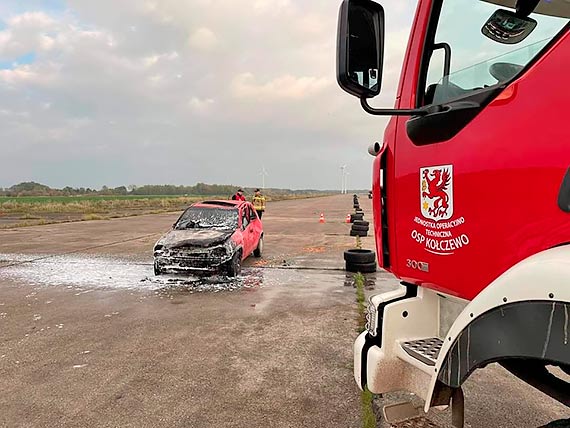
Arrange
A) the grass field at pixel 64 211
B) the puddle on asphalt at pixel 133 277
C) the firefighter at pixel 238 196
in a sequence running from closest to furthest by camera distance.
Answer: the puddle on asphalt at pixel 133 277
the firefighter at pixel 238 196
the grass field at pixel 64 211

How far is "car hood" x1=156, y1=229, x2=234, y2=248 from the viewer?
826 cm

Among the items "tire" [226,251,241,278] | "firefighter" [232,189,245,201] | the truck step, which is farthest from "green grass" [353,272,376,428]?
"firefighter" [232,189,245,201]

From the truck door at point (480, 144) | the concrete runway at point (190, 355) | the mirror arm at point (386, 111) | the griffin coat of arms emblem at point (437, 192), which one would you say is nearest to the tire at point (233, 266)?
the concrete runway at point (190, 355)

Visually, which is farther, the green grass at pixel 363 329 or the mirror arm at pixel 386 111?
the green grass at pixel 363 329

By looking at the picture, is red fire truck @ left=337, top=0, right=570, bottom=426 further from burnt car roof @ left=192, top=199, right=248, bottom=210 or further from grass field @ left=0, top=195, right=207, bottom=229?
grass field @ left=0, top=195, right=207, bottom=229

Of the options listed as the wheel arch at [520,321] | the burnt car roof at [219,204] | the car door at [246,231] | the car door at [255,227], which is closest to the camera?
the wheel arch at [520,321]

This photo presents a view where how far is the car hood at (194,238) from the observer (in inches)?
325

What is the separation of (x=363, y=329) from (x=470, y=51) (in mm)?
4020

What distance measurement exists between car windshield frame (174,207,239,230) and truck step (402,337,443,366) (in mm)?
7178

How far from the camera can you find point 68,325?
219 inches

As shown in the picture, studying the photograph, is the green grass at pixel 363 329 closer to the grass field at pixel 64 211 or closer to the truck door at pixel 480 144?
the truck door at pixel 480 144

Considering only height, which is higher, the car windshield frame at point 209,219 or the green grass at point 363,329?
the car windshield frame at point 209,219

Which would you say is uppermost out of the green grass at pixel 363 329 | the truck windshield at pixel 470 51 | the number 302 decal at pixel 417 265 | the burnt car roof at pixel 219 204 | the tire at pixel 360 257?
the truck windshield at pixel 470 51

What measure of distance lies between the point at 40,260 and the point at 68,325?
20.4 feet
